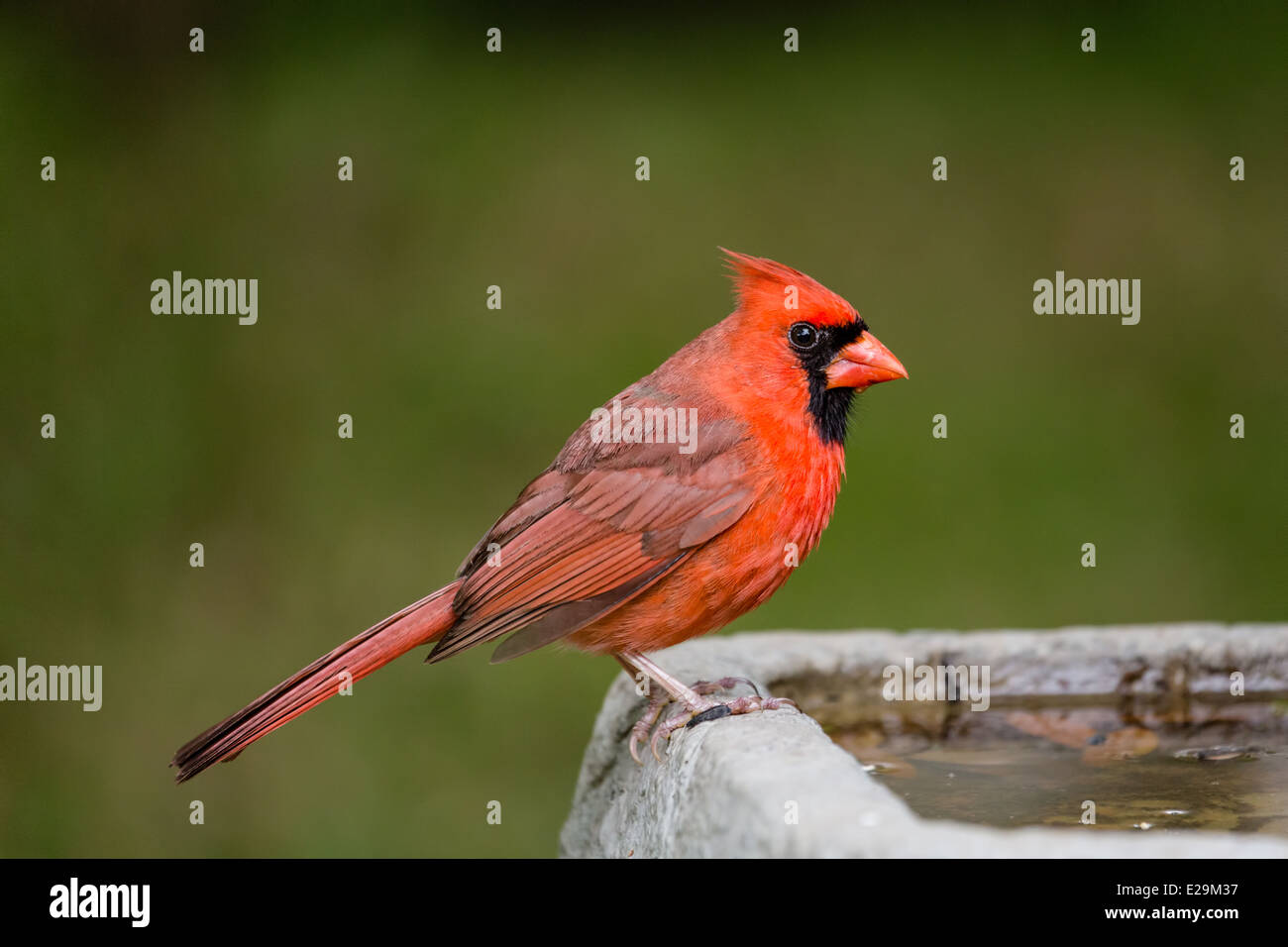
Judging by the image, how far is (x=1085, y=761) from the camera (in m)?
2.82

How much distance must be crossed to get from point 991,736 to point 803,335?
3.02 ft

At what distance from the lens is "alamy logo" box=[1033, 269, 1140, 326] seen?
5730 mm

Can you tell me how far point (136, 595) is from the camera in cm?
528

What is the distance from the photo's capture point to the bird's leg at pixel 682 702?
249cm

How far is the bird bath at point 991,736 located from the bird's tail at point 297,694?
1.69 feet

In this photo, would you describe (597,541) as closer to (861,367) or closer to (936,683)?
(861,367)

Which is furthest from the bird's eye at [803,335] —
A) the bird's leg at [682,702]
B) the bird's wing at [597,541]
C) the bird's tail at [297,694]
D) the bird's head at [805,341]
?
the bird's tail at [297,694]

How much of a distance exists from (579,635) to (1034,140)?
389 centimetres

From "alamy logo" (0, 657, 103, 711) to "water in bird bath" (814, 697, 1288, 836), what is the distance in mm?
2978

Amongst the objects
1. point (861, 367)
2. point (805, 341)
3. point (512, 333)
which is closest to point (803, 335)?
point (805, 341)

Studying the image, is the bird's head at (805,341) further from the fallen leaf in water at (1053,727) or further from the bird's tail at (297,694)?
the bird's tail at (297,694)

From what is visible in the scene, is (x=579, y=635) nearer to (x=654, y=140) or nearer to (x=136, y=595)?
(x=136, y=595)

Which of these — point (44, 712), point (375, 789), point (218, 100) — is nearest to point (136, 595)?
point (44, 712)

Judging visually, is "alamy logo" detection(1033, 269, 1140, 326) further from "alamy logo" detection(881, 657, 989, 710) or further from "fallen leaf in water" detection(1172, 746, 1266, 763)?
"fallen leaf in water" detection(1172, 746, 1266, 763)
